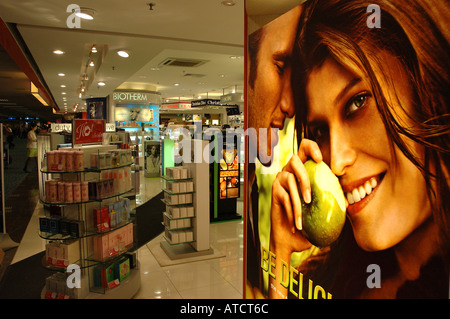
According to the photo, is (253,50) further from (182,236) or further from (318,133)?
(182,236)

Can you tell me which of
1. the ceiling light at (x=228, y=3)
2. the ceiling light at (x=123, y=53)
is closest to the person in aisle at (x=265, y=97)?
the ceiling light at (x=228, y=3)

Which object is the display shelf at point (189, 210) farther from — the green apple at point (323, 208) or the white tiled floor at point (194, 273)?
the green apple at point (323, 208)

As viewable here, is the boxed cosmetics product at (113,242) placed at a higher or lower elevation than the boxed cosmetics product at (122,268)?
higher

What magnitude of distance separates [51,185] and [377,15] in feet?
11.5

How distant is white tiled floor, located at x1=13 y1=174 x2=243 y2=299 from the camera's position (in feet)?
13.5

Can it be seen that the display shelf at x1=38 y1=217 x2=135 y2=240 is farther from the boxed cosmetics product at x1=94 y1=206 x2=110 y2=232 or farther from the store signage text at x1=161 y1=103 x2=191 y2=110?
the store signage text at x1=161 y1=103 x2=191 y2=110

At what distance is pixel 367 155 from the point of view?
116 centimetres

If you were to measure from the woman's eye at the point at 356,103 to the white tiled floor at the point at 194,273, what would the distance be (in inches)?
129

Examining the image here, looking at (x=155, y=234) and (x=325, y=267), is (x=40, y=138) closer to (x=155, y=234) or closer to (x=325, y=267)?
(x=155, y=234)

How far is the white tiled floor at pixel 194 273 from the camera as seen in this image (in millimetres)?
4102

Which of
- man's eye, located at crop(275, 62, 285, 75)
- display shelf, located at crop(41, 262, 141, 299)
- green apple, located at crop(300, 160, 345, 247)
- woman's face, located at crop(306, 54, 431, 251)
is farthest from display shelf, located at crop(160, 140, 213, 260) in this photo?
woman's face, located at crop(306, 54, 431, 251)

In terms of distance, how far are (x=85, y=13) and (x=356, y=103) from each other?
162 inches

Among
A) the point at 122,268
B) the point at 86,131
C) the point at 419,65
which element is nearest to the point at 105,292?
the point at 122,268
